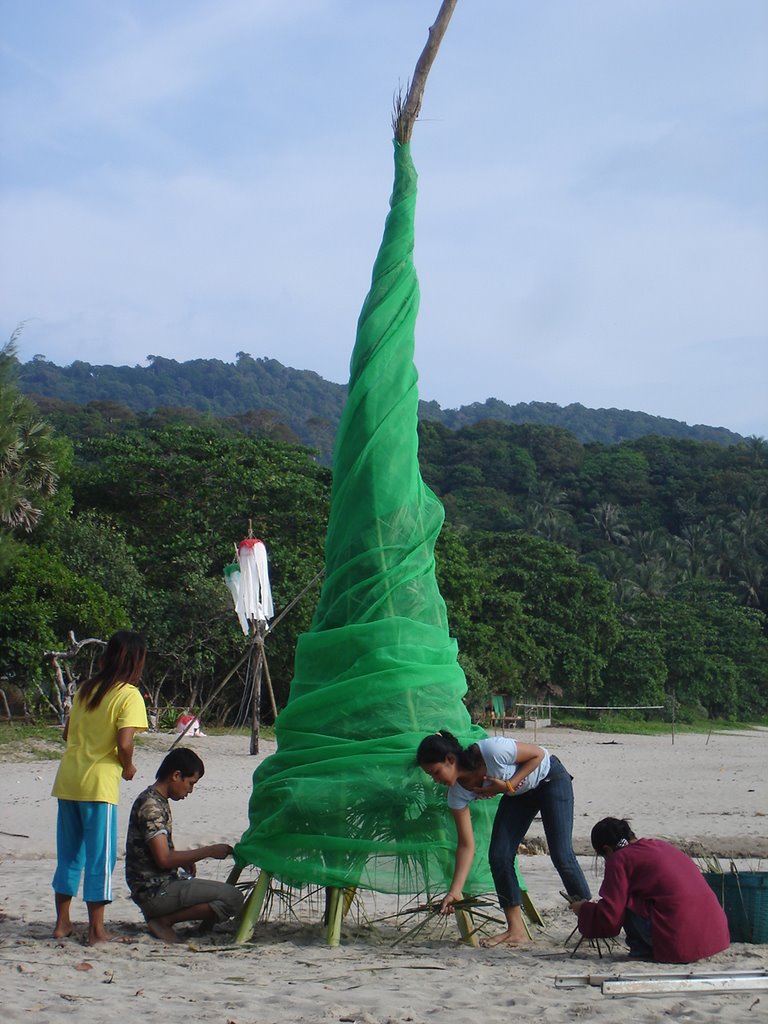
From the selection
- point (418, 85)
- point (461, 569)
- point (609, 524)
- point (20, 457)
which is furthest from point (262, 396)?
point (418, 85)

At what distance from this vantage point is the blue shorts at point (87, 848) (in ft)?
16.9

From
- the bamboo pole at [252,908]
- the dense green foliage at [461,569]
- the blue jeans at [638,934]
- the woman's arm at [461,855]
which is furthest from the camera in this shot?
the dense green foliage at [461,569]

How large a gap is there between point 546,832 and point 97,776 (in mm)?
2146

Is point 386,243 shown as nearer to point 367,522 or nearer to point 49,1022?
point 367,522

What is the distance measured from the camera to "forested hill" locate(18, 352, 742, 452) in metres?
138

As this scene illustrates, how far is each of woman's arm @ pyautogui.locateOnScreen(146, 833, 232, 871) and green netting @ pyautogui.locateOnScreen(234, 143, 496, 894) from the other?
0.20 metres

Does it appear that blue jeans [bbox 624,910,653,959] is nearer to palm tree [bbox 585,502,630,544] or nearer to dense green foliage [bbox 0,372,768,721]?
dense green foliage [bbox 0,372,768,721]

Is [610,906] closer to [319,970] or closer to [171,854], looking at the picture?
[319,970]

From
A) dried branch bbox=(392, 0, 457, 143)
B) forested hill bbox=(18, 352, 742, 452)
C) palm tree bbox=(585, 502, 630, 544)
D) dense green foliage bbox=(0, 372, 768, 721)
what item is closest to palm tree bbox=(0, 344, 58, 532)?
dense green foliage bbox=(0, 372, 768, 721)

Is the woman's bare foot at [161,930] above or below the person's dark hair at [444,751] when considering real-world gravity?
below

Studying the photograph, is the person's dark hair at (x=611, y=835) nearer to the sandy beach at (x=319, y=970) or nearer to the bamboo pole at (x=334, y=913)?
the sandy beach at (x=319, y=970)

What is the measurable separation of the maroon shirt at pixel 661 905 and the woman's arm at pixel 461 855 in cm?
62

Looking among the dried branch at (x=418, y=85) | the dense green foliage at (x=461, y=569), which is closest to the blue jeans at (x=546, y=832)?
the dried branch at (x=418, y=85)

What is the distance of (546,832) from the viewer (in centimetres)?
540
